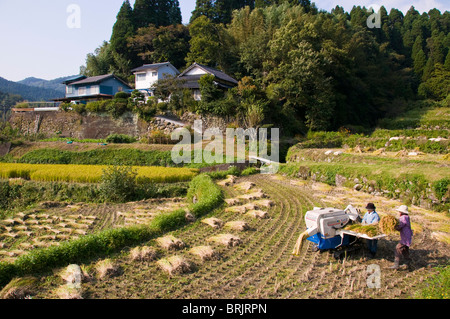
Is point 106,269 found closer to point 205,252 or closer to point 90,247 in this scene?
point 90,247

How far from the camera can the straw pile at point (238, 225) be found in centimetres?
726

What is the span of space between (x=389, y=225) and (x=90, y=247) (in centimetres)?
525

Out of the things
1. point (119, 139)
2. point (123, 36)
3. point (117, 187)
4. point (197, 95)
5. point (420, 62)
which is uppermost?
point (123, 36)

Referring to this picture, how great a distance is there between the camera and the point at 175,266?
5109 mm

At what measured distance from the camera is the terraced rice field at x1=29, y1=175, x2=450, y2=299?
4.41 meters

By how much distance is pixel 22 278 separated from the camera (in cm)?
470

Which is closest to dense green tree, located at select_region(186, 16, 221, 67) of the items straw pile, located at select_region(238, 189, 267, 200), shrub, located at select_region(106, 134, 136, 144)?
shrub, located at select_region(106, 134, 136, 144)

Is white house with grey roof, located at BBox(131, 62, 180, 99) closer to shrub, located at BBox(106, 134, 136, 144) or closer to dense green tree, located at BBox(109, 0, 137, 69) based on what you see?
dense green tree, located at BBox(109, 0, 137, 69)

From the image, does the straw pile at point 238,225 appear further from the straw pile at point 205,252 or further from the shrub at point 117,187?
the shrub at point 117,187

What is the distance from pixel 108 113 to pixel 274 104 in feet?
43.9

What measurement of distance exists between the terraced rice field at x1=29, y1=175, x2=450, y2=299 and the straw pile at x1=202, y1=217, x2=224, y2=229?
28 millimetres

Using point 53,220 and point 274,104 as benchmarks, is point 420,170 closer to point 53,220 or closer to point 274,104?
point 53,220

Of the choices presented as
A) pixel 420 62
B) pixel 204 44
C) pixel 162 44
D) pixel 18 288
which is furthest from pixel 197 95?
pixel 420 62

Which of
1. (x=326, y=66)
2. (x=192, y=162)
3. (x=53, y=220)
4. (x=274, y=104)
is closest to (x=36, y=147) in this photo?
(x=192, y=162)
